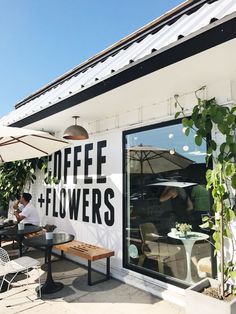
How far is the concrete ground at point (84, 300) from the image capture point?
3686 mm

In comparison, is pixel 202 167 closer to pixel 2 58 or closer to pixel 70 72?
pixel 70 72

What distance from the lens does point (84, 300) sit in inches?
157

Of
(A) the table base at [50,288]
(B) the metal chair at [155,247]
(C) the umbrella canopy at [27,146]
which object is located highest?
(C) the umbrella canopy at [27,146]

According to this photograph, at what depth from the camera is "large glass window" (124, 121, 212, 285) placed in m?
3.94

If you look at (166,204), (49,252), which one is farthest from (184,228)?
(49,252)

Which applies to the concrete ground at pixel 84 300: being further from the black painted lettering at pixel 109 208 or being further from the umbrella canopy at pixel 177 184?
the umbrella canopy at pixel 177 184

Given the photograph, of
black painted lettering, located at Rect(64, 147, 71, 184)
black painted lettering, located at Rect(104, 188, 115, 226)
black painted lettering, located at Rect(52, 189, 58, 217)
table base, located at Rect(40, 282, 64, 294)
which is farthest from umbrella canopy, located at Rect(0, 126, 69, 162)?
table base, located at Rect(40, 282, 64, 294)

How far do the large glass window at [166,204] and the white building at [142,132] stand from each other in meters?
0.02

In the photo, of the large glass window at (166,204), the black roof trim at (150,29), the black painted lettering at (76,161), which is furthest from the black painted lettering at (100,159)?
the black roof trim at (150,29)

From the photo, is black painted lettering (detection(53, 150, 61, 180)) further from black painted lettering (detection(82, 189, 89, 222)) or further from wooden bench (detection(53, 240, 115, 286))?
wooden bench (detection(53, 240, 115, 286))

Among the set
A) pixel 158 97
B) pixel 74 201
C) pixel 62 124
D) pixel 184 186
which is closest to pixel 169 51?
pixel 158 97

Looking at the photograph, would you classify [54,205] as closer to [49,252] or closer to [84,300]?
[49,252]

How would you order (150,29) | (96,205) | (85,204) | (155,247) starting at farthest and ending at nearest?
(85,204)
(96,205)
(150,29)
(155,247)

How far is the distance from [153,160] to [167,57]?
7.09ft
